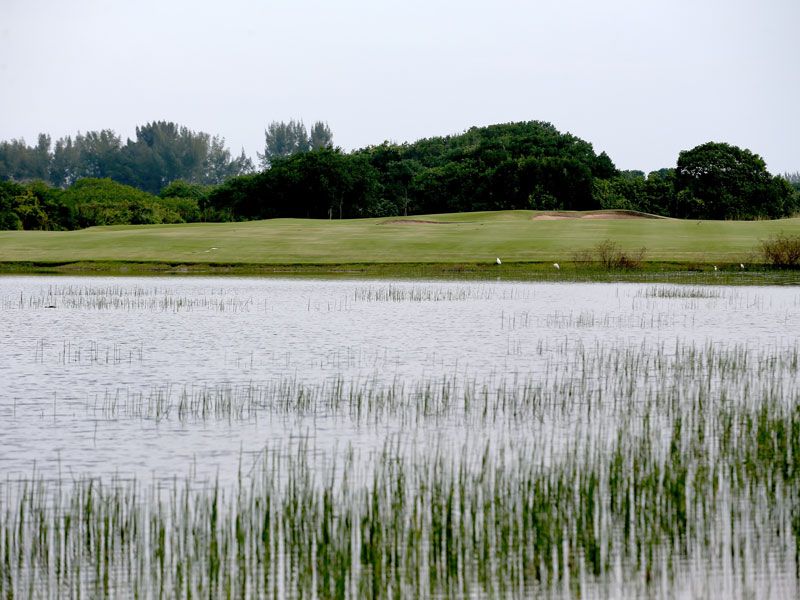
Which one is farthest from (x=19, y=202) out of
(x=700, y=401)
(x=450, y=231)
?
(x=700, y=401)

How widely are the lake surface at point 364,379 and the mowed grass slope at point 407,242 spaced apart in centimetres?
2358

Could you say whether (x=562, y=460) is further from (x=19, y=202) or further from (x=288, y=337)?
(x=19, y=202)

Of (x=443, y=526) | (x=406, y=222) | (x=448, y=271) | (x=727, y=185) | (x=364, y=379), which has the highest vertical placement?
(x=727, y=185)

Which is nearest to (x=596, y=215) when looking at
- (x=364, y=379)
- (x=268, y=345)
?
(x=268, y=345)

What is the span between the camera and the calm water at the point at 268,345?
14.1 metres

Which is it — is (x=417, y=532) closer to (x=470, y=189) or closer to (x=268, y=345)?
(x=268, y=345)

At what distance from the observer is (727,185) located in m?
110

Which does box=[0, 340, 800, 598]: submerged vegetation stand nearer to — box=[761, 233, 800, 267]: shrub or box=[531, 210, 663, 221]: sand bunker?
box=[761, 233, 800, 267]: shrub

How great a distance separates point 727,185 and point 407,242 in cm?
5509

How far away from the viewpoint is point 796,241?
184 ft

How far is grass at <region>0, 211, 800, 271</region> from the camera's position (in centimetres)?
6034

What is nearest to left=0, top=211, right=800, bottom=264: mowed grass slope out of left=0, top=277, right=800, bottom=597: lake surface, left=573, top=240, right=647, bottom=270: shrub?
left=573, top=240, right=647, bottom=270: shrub

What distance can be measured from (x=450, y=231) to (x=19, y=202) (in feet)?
190

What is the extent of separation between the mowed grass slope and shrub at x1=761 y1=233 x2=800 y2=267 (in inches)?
40.4
